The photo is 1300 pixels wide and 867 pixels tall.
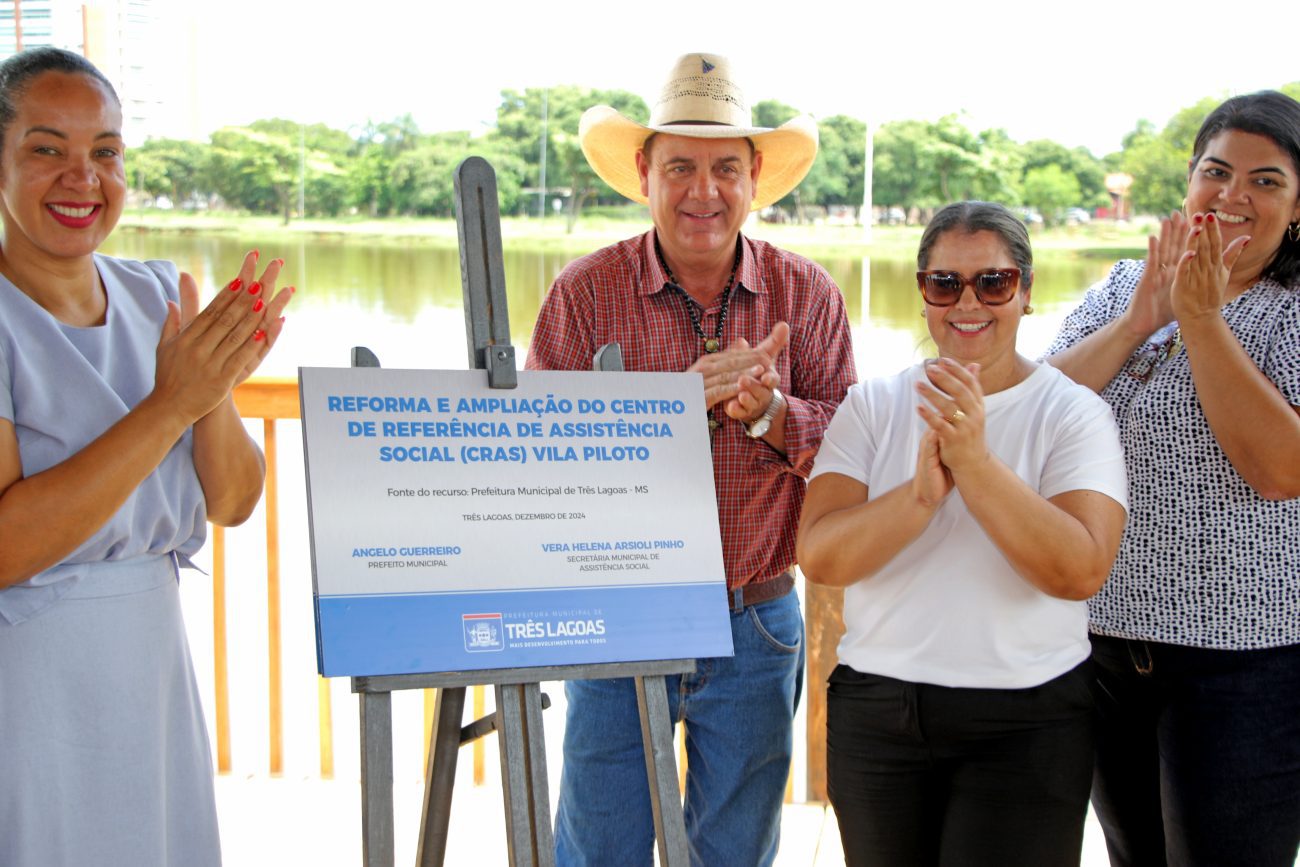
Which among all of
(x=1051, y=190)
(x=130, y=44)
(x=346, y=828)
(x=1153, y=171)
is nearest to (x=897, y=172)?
(x=1051, y=190)

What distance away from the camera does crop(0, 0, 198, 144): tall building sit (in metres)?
3.96

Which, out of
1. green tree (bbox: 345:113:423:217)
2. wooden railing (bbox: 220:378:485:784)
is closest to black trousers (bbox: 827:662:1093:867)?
wooden railing (bbox: 220:378:485:784)

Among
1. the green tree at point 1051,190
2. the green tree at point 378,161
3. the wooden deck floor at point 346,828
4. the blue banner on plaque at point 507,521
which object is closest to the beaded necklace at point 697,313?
the blue banner on plaque at point 507,521

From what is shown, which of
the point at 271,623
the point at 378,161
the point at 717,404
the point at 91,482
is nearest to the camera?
the point at 91,482

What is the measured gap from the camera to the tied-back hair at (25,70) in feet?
5.11

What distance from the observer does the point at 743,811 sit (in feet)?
6.52

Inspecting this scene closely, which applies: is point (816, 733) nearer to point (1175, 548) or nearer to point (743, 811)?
point (743, 811)

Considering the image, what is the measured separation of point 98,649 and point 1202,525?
64.0 inches

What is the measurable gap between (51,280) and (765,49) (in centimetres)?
324

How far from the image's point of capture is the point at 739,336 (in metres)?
2.00

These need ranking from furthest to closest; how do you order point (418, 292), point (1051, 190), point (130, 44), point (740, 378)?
1. point (418, 292)
2. point (130, 44)
3. point (1051, 190)
4. point (740, 378)

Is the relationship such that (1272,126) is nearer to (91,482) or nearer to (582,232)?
(91,482)

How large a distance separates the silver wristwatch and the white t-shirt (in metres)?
0.12

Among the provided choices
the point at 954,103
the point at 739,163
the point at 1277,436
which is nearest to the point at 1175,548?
the point at 1277,436
